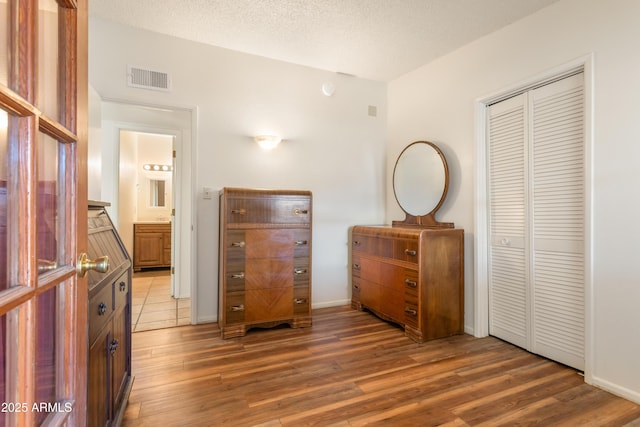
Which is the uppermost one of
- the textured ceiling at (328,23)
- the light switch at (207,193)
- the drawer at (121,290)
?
the textured ceiling at (328,23)

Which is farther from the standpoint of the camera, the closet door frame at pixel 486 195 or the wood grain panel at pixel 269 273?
the wood grain panel at pixel 269 273

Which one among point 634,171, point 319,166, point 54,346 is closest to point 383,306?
point 319,166

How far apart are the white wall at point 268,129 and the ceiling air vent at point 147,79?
0.05 m

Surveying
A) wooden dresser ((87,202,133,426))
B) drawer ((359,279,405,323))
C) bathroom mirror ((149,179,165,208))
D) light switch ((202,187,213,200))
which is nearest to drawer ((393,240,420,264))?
drawer ((359,279,405,323))

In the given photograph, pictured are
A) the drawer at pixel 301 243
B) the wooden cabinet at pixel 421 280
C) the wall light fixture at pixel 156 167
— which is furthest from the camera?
the wall light fixture at pixel 156 167

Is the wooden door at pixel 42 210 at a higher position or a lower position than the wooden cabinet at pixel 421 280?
higher

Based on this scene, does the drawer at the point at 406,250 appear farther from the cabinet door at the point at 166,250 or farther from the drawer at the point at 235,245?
the cabinet door at the point at 166,250

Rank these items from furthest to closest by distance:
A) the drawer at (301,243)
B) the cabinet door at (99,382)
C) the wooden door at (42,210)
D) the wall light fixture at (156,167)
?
the wall light fixture at (156,167) → the drawer at (301,243) → the cabinet door at (99,382) → the wooden door at (42,210)

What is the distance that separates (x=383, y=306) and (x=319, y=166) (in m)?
1.60

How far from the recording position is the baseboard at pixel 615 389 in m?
1.82

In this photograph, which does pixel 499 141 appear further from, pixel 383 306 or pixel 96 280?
pixel 96 280

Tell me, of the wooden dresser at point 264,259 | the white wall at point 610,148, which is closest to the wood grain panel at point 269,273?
the wooden dresser at point 264,259

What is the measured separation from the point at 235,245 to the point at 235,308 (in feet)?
1.74

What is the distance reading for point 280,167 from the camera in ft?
11.0
